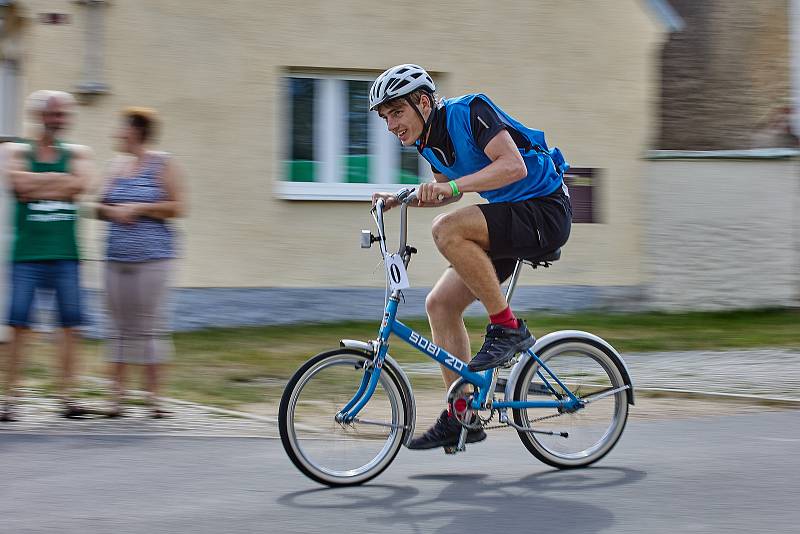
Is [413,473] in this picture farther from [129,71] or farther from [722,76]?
[722,76]

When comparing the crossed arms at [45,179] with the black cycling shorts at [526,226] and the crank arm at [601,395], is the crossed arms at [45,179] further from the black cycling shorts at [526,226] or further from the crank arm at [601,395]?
the crank arm at [601,395]

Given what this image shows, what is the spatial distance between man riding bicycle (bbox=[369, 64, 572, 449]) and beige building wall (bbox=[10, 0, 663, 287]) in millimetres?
6737

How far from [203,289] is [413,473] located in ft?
22.0

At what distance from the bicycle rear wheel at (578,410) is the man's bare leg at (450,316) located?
309mm

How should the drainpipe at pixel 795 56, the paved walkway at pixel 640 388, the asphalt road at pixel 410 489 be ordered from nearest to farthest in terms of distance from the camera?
the asphalt road at pixel 410 489, the paved walkway at pixel 640 388, the drainpipe at pixel 795 56

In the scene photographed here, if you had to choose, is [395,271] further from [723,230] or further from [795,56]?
[795,56]

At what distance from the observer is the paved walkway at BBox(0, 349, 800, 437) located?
7.14 meters

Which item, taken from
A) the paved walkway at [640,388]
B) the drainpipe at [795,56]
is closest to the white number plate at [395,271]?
the paved walkway at [640,388]

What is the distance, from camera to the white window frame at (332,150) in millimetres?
12695

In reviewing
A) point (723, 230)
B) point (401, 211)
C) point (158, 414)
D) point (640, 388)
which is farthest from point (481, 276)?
point (723, 230)

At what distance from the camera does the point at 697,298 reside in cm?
1364

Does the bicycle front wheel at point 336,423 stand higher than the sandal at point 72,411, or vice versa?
the bicycle front wheel at point 336,423

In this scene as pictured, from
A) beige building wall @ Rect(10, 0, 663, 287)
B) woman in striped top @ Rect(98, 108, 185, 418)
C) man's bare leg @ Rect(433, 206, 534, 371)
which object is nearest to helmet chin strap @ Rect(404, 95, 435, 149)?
man's bare leg @ Rect(433, 206, 534, 371)

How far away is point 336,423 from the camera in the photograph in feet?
18.4
